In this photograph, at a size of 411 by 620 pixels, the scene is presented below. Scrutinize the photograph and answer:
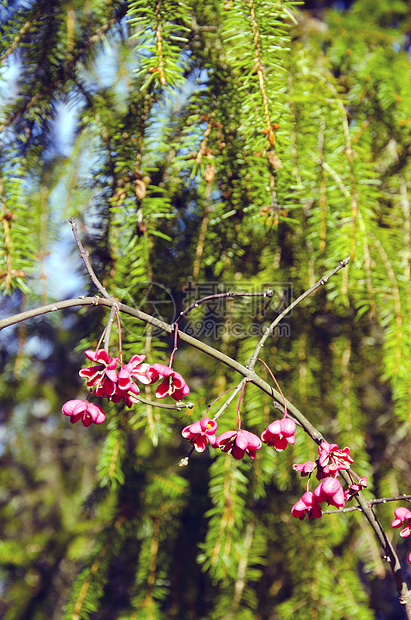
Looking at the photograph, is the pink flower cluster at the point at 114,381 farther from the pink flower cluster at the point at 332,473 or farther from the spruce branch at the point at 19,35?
the spruce branch at the point at 19,35

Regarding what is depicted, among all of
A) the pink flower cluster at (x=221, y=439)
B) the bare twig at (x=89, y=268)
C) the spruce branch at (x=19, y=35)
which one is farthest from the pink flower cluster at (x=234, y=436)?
the spruce branch at (x=19, y=35)

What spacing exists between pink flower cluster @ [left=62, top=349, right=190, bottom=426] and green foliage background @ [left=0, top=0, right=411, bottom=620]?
0.58 feet

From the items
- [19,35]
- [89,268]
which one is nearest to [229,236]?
[89,268]

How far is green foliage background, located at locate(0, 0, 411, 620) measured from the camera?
0.56 metres

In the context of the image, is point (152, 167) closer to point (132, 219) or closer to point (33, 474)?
point (132, 219)

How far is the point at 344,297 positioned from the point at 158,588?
540 mm

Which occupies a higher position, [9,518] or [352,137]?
[352,137]

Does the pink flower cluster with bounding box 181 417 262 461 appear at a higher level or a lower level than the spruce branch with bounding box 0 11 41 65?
lower

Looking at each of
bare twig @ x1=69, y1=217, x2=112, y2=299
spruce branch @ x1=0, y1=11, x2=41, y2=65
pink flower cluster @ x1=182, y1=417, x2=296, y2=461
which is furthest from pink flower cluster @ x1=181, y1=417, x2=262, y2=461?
spruce branch @ x1=0, y1=11, x2=41, y2=65

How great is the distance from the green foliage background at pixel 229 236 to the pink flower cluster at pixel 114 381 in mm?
178

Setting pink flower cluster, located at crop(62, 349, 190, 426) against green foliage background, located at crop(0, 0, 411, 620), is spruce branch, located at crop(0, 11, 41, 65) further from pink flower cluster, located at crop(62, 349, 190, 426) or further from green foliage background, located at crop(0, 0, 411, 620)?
pink flower cluster, located at crop(62, 349, 190, 426)

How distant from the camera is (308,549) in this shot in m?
0.72

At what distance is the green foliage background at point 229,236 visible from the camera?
561 mm

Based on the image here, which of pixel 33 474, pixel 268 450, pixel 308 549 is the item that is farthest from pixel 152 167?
pixel 33 474
